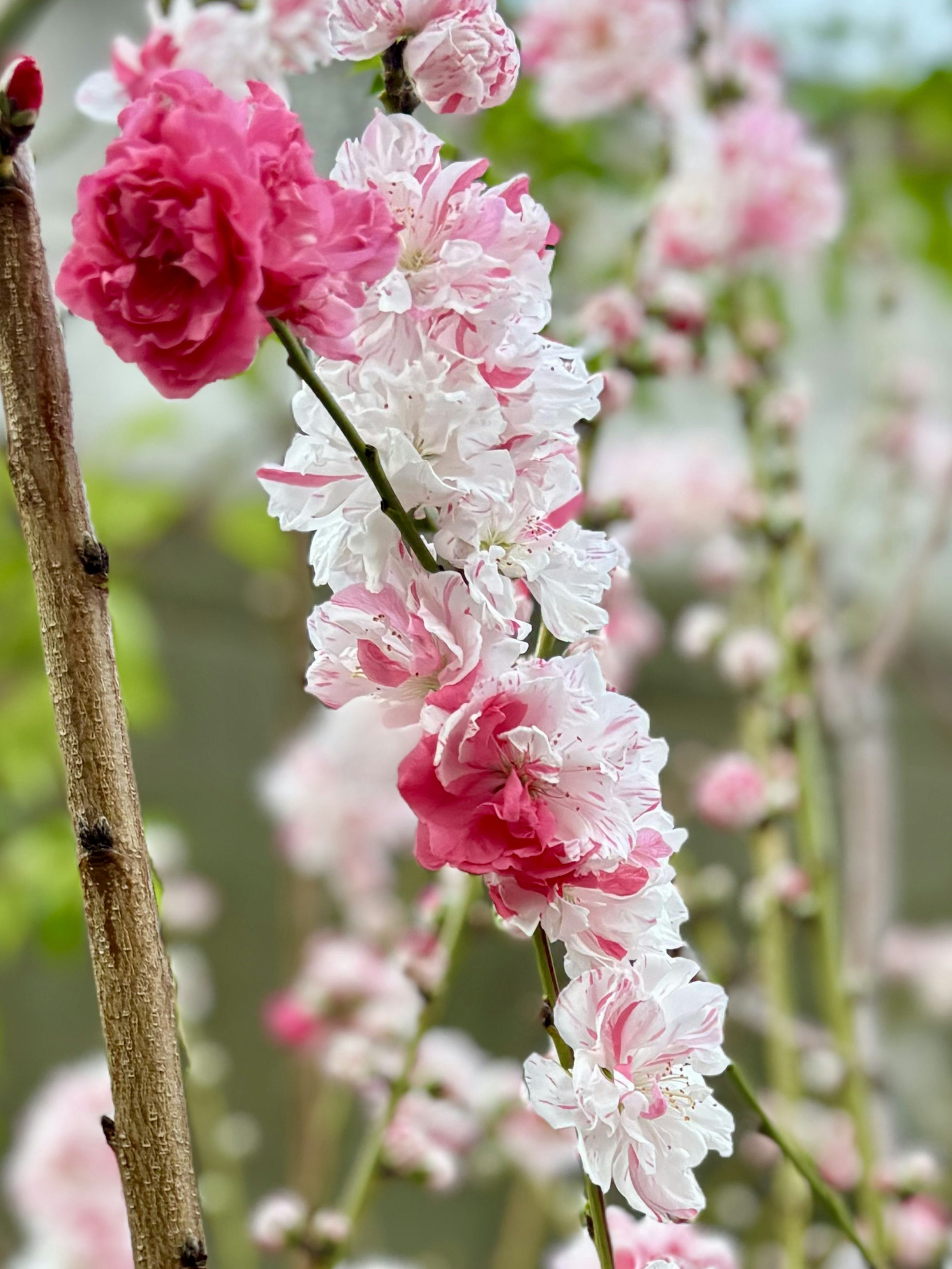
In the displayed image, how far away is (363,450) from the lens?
180mm

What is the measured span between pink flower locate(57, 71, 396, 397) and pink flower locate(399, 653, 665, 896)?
0.19ft

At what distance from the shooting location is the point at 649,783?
7.3 inches

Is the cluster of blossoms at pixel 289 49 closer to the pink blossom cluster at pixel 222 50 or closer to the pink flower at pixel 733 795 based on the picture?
the pink blossom cluster at pixel 222 50

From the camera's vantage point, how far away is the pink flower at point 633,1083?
19cm

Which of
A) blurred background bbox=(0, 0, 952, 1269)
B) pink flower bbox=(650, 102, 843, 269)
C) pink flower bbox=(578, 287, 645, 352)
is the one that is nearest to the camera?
pink flower bbox=(578, 287, 645, 352)

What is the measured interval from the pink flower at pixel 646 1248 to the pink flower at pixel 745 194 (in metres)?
0.46

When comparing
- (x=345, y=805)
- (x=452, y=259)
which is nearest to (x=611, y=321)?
(x=452, y=259)

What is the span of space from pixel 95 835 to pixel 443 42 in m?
0.13

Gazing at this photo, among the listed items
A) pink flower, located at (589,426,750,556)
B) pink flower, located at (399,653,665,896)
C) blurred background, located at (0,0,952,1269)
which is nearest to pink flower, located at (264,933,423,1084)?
blurred background, located at (0,0,952,1269)

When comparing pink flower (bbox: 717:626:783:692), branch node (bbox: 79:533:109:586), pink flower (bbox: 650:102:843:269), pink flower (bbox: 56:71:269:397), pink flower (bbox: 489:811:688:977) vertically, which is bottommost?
pink flower (bbox: 489:811:688:977)

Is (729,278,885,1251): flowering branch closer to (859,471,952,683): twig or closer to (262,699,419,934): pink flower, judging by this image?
(859,471,952,683): twig

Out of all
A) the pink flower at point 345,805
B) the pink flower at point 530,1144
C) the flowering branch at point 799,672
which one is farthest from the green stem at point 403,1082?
the pink flower at point 345,805

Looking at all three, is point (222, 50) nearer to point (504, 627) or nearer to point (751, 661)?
point (504, 627)

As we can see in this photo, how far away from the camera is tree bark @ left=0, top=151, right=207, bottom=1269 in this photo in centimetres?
19
